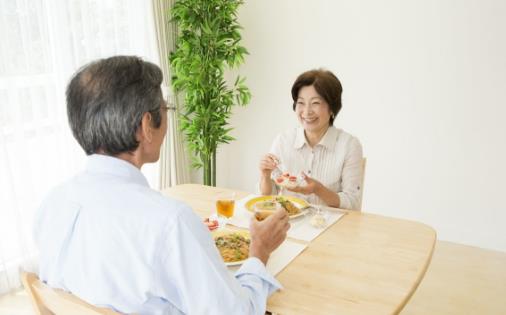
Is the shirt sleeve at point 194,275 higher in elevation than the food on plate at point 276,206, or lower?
higher

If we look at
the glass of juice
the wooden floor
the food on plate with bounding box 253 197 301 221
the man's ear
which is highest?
the man's ear

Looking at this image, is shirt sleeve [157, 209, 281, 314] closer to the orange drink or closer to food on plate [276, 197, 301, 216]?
the orange drink

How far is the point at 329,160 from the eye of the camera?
2.22 metres

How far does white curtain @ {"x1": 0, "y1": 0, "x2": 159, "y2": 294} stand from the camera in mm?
2629

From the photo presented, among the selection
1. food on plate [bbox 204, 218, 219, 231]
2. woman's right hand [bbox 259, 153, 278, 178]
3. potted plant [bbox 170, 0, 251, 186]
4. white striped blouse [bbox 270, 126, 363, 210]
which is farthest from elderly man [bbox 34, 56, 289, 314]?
potted plant [bbox 170, 0, 251, 186]

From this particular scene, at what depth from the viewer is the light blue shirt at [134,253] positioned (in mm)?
955

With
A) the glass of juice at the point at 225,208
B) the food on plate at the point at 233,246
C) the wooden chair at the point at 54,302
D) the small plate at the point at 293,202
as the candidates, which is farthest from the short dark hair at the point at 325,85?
the wooden chair at the point at 54,302

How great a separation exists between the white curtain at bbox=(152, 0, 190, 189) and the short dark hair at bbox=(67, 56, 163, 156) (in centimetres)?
252

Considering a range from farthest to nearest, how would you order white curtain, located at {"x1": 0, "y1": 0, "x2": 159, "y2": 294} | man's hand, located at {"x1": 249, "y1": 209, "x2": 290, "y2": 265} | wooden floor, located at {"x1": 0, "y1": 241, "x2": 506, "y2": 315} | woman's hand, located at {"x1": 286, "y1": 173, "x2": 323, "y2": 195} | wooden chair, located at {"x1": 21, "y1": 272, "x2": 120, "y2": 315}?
white curtain, located at {"x1": 0, "y1": 0, "x2": 159, "y2": 294}, wooden floor, located at {"x1": 0, "y1": 241, "x2": 506, "y2": 315}, woman's hand, located at {"x1": 286, "y1": 173, "x2": 323, "y2": 195}, man's hand, located at {"x1": 249, "y1": 209, "x2": 290, "y2": 265}, wooden chair, located at {"x1": 21, "y1": 272, "x2": 120, "y2": 315}

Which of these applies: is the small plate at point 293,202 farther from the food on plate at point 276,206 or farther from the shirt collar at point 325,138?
the shirt collar at point 325,138

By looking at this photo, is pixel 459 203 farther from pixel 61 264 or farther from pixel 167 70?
pixel 61 264

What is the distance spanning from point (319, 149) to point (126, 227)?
1.43 metres

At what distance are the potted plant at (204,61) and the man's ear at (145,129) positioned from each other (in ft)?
7.67

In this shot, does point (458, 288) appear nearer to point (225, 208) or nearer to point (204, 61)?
point (225, 208)
